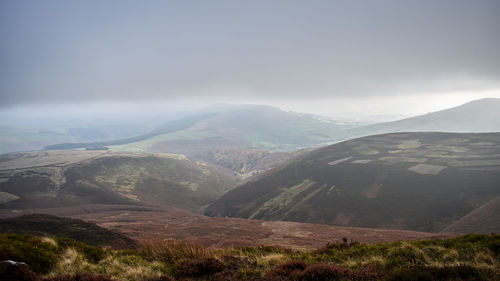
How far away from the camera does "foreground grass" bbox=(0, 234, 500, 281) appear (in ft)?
31.5

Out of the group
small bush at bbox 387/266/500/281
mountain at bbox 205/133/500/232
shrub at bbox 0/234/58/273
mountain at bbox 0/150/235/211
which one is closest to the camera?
small bush at bbox 387/266/500/281

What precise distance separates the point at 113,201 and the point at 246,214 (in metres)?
62.8

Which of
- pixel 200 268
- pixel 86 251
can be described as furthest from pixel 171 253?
pixel 86 251

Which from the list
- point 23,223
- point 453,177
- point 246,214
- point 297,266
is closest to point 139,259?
point 297,266

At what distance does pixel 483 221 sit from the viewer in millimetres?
46531

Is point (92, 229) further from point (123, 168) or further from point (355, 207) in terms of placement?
point (123, 168)

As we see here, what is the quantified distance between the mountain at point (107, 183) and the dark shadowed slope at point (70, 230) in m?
87.0

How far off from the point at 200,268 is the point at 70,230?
986 inches

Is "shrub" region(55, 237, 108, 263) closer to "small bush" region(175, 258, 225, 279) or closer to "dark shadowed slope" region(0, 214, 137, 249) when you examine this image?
"small bush" region(175, 258, 225, 279)

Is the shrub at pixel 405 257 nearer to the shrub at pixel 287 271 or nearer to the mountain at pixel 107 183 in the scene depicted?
the shrub at pixel 287 271

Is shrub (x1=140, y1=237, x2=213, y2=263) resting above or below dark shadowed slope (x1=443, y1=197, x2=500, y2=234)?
above

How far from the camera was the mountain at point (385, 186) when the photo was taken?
66.3 meters

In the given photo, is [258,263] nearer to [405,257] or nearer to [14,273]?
[405,257]

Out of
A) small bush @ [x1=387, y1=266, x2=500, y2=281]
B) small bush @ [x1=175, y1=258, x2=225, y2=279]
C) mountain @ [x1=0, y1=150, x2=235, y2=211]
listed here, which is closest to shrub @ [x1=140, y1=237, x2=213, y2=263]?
small bush @ [x1=175, y1=258, x2=225, y2=279]
